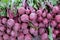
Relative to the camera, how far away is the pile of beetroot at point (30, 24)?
858 mm

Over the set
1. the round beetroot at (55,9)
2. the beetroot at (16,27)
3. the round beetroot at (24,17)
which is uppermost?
the round beetroot at (55,9)

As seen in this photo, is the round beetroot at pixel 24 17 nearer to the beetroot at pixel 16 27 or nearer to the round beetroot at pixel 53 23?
the beetroot at pixel 16 27

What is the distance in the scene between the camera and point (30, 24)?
866 millimetres

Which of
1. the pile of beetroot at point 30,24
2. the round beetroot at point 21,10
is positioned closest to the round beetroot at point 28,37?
the pile of beetroot at point 30,24

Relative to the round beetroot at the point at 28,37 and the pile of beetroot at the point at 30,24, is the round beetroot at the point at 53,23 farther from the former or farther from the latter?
the round beetroot at the point at 28,37

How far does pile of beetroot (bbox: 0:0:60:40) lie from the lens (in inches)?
33.8

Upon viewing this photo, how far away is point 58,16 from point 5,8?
304mm

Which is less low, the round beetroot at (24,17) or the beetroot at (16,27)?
the round beetroot at (24,17)

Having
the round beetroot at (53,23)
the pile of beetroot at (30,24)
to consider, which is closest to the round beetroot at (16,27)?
the pile of beetroot at (30,24)

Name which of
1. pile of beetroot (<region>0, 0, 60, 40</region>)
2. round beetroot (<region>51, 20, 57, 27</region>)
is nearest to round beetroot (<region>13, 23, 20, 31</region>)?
pile of beetroot (<region>0, 0, 60, 40</region>)

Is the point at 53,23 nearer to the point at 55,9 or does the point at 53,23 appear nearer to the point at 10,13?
the point at 55,9

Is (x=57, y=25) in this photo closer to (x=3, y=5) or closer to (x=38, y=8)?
(x=38, y=8)

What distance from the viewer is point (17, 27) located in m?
0.85

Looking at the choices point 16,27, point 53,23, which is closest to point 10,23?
point 16,27
